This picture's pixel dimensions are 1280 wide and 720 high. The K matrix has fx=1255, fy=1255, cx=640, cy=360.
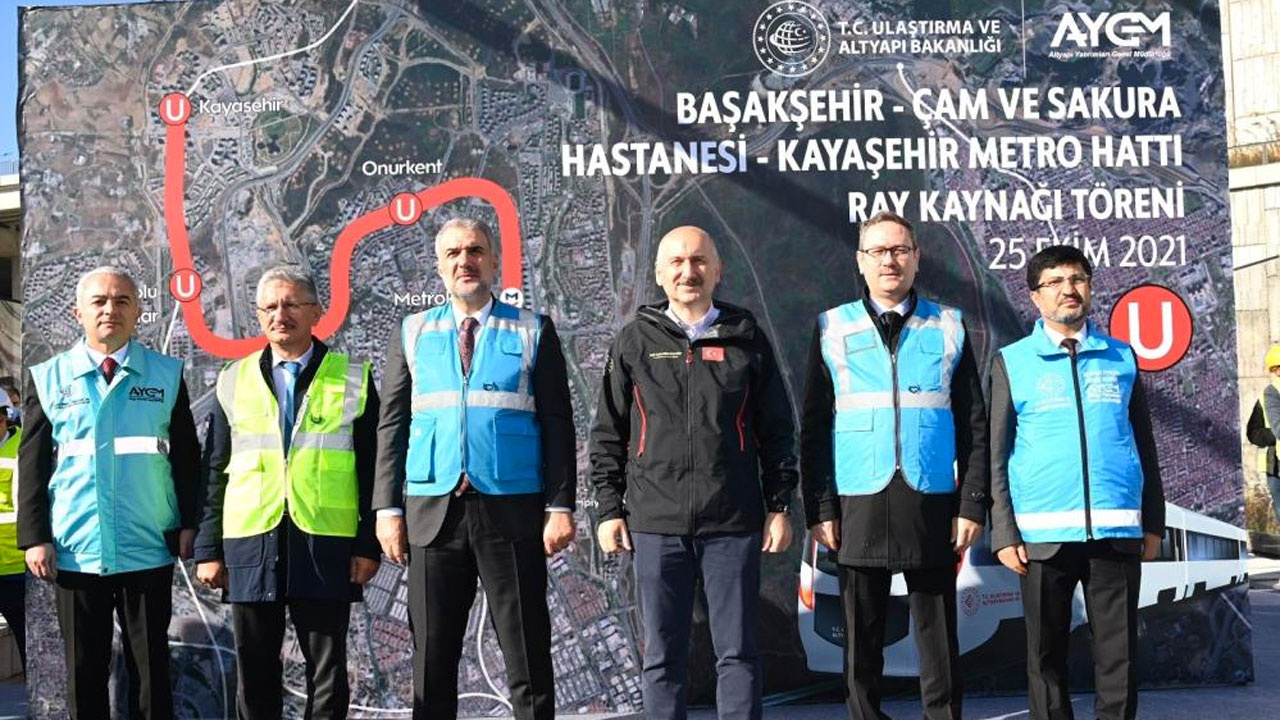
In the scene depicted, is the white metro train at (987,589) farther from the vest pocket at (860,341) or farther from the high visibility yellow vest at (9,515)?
the high visibility yellow vest at (9,515)

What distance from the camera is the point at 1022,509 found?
3.79m

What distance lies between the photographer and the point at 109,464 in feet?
13.0

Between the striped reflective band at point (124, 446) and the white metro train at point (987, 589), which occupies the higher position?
the striped reflective band at point (124, 446)

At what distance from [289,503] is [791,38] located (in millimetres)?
2665

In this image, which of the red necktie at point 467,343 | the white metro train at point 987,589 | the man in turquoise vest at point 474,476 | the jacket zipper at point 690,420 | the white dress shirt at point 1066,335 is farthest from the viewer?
the white metro train at point 987,589

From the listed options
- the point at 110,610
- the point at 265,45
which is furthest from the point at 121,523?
the point at 265,45

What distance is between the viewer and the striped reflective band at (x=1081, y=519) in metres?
3.71

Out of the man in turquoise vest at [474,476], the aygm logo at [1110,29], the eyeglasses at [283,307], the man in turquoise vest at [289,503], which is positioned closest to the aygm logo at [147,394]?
the man in turquoise vest at [289,503]

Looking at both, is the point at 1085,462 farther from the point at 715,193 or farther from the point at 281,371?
the point at 281,371

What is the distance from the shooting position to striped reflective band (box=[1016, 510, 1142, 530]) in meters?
3.71

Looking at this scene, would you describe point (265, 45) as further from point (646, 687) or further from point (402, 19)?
point (646, 687)

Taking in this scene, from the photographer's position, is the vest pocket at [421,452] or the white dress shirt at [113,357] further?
the white dress shirt at [113,357]

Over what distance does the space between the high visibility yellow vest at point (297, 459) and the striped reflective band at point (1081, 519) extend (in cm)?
208

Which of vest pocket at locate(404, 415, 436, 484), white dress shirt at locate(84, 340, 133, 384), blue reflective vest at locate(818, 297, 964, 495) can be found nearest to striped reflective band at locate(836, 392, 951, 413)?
blue reflective vest at locate(818, 297, 964, 495)
